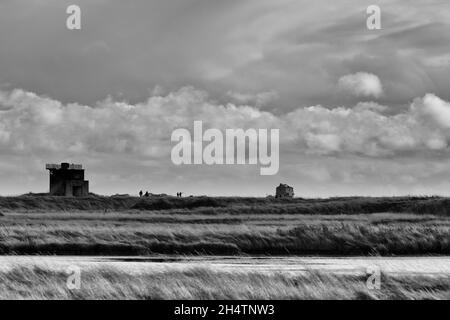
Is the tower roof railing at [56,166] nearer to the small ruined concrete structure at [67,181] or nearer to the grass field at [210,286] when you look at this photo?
the small ruined concrete structure at [67,181]

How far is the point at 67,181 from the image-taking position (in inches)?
4437

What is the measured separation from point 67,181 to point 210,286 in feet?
318

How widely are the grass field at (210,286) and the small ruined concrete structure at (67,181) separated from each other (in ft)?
305

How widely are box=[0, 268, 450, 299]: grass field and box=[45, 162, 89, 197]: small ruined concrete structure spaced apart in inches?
3655

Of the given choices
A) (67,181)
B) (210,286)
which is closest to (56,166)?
(67,181)

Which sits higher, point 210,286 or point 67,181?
point 67,181

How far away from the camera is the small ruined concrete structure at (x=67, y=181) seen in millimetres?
112438

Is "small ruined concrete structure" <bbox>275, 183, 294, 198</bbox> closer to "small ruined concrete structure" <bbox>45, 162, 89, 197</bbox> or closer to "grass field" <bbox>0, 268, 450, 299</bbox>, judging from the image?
"small ruined concrete structure" <bbox>45, 162, 89, 197</bbox>

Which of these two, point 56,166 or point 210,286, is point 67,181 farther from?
point 210,286

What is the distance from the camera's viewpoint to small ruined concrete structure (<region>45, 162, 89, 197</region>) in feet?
369

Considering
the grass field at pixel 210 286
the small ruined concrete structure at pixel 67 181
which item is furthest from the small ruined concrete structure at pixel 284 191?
the grass field at pixel 210 286

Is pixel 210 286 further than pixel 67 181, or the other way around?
pixel 67 181

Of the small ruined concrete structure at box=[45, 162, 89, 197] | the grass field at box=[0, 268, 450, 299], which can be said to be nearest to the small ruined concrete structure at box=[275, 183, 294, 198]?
the small ruined concrete structure at box=[45, 162, 89, 197]

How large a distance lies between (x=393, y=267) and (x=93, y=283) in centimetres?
1113
